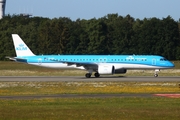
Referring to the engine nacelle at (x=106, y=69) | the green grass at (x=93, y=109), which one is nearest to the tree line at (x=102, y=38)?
the engine nacelle at (x=106, y=69)

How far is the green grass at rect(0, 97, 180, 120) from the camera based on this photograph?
73.6 feet

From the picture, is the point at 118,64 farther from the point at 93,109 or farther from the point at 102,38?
the point at 102,38

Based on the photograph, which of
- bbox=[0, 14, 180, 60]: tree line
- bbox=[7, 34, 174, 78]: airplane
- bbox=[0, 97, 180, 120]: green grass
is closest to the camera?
bbox=[0, 97, 180, 120]: green grass

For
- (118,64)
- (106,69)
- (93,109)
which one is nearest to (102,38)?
(118,64)

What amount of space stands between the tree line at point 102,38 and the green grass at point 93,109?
83398 millimetres

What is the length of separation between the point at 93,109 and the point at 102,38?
302 ft

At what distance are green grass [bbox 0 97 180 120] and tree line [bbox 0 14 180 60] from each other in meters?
83.4

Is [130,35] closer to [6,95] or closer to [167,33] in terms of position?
[167,33]

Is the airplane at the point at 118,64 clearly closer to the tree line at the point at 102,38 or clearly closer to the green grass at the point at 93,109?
the green grass at the point at 93,109

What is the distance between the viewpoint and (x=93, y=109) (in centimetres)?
2494

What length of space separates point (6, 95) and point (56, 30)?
83415 millimetres

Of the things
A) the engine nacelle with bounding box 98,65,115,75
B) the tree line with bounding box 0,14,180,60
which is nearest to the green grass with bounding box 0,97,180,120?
the engine nacelle with bounding box 98,65,115,75

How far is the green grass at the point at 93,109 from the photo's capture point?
73.6 feet

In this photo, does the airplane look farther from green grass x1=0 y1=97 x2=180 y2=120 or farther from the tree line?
the tree line
